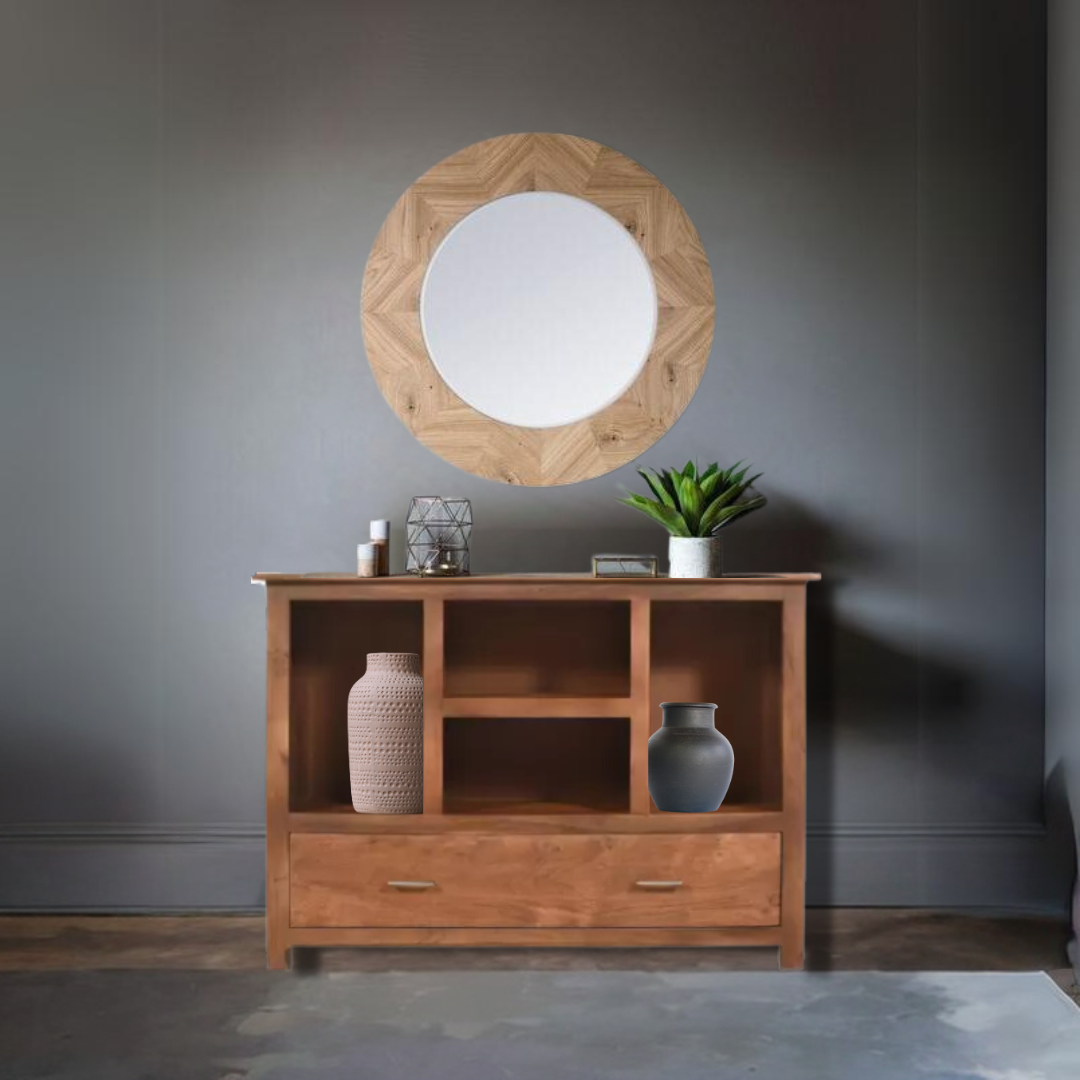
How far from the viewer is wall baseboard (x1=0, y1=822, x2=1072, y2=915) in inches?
117

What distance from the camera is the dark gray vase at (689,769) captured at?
2623 millimetres

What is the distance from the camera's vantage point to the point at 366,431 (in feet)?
9.89

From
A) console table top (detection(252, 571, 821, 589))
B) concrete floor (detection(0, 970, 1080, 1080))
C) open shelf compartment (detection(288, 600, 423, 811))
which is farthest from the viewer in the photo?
open shelf compartment (detection(288, 600, 423, 811))

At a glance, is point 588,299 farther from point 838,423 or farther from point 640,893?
point 640,893

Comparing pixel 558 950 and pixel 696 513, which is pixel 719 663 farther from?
pixel 558 950

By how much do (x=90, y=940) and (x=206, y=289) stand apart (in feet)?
5.38

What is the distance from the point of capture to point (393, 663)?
2701 millimetres

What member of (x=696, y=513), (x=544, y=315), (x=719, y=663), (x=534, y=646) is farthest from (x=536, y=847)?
(x=544, y=315)

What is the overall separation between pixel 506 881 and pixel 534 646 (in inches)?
24.7

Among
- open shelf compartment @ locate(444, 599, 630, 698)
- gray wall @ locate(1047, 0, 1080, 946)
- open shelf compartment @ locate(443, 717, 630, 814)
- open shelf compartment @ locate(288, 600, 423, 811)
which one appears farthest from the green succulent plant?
gray wall @ locate(1047, 0, 1080, 946)

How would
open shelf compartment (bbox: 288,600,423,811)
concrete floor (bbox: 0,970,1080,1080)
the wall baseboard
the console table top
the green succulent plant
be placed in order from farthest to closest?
1. the wall baseboard
2. open shelf compartment (bbox: 288,600,423,811)
3. the green succulent plant
4. the console table top
5. concrete floor (bbox: 0,970,1080,1080)

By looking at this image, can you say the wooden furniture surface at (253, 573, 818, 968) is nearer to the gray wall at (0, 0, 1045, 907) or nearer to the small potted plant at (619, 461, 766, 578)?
the small potted plant at (619, 461, 766, 578)

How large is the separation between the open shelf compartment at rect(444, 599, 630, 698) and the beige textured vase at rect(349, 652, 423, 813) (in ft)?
0.94

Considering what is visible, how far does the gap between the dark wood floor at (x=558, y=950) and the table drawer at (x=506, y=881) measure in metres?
0.17
